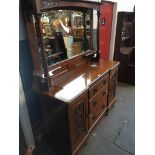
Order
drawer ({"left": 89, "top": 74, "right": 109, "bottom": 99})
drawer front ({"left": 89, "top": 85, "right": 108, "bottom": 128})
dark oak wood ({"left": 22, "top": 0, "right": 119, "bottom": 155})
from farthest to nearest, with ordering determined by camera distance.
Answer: drawer front ({"left": 89, "top": 85, "right": 108, "bottom": 128}) → drawer ({"left": 89, "top": 74, "right": 109, "bottom": 99}) → dark oak wood ({"left": 22, "top": 0, "right": 119, "bottom": 155})

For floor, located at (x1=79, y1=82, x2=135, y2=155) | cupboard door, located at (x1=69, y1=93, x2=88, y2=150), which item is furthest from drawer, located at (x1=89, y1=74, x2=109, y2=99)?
floor, located at (x1=79, y1=82, x2=135, y2=155)

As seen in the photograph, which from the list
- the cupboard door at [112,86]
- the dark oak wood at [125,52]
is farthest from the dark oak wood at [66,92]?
the dark oak wood at [125,52]

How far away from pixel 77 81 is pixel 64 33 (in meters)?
0.68

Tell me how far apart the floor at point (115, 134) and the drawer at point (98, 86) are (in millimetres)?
667

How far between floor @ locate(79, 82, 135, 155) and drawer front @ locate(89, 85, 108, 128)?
0.78ft

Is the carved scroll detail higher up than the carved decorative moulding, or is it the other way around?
the carved decorative moulding

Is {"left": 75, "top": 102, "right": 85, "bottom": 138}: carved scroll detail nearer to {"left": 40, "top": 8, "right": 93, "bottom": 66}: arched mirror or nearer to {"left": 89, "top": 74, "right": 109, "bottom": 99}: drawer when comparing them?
{"left": 89, "top": 74, "right": 109, "bottom": 99}: drawer

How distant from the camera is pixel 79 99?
5.44 ft

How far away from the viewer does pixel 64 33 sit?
2.05m

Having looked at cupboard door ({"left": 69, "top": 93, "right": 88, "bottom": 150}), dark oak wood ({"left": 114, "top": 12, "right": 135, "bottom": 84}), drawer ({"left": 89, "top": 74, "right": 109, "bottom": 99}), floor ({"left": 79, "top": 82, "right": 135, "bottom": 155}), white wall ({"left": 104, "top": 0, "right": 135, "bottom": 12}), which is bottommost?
floor ({"left": 79, "top": 82, "right": 135, "bottom": 155})

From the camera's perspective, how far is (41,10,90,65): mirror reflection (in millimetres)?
1797
